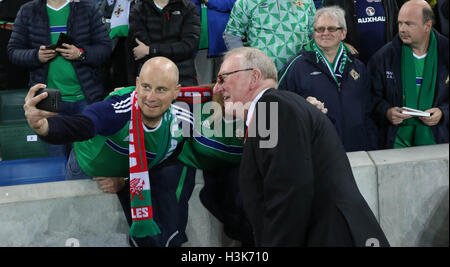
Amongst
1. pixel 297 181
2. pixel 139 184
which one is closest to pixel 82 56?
pixel 139 184

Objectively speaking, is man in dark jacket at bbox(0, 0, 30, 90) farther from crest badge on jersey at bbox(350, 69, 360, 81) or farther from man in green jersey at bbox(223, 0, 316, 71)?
crest badge on jersey at bbox(350, 69, 360, 81)

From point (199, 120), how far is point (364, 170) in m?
1.16

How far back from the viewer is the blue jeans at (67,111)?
4.94 meters

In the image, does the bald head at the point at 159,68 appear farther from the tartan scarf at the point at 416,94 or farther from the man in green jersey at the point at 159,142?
the tartan scarf at the point at 416,94

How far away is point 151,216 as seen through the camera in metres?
3.59

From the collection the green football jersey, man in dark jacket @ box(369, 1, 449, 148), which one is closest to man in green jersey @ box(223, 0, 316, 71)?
man in dark jacket @ box(369, 1, 449, 148)

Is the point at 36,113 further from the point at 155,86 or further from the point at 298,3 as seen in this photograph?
the point at 298,3

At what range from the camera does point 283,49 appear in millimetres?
5098

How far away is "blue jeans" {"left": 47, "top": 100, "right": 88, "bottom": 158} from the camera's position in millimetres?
4938

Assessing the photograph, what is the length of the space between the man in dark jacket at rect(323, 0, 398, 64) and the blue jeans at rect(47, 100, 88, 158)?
7.22 feet

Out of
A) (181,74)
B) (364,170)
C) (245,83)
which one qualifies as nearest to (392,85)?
(364,170)

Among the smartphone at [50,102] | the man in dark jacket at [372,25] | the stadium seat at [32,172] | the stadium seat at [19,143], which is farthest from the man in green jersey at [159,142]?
the man in dark jacket at [372,25]

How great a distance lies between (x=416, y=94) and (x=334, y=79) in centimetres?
62

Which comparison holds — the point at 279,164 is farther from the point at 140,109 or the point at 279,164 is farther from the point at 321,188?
the point at 140,109
